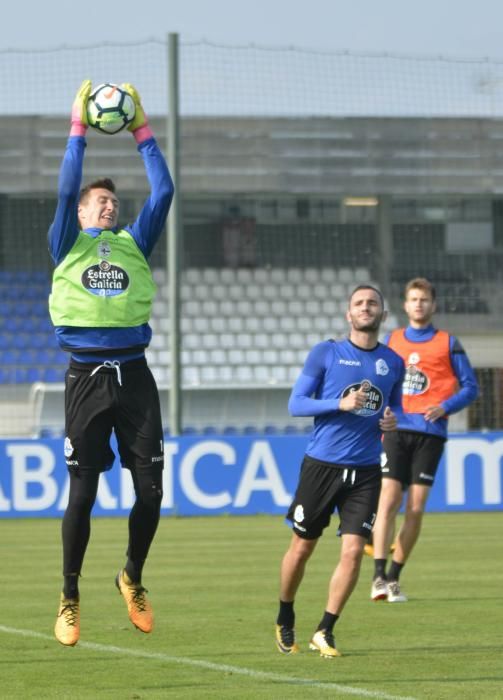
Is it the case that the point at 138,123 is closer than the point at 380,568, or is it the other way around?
the point at 138,123

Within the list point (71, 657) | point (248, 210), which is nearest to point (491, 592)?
point (71, 657)

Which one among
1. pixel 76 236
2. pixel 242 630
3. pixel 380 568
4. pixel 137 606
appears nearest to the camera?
pixel 76 236

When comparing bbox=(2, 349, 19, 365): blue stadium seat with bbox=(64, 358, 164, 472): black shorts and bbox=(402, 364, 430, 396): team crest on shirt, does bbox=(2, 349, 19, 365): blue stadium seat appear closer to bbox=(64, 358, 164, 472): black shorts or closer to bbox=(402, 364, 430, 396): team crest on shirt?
bbox=(402, 364, 430, 396): team crest on shirt

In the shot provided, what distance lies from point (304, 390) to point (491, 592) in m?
3.37

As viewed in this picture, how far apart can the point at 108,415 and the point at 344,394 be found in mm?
1267

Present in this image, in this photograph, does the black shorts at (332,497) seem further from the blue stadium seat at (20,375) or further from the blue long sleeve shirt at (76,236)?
the blue stadium seat at (20,375)

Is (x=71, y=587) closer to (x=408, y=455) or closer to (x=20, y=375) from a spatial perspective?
(x=408, y=455)

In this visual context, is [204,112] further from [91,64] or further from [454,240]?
[454,240]

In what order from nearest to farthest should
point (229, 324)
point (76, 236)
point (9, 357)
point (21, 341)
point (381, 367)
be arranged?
point (76, 236) → point (381, 367) → point (9, 357) → point (21, 341) → point (229, 324)

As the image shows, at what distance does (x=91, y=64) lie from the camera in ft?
65.2

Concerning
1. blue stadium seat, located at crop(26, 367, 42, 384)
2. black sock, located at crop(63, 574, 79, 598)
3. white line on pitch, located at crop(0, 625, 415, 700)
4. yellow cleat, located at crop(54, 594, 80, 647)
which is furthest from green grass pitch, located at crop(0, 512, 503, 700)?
blue stadium seat, located at crop(26, 367, 42, 384)

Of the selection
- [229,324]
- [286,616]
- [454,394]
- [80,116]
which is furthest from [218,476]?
[80,116]

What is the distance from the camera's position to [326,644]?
770 centimetres

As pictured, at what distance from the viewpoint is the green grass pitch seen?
22.5 ft
